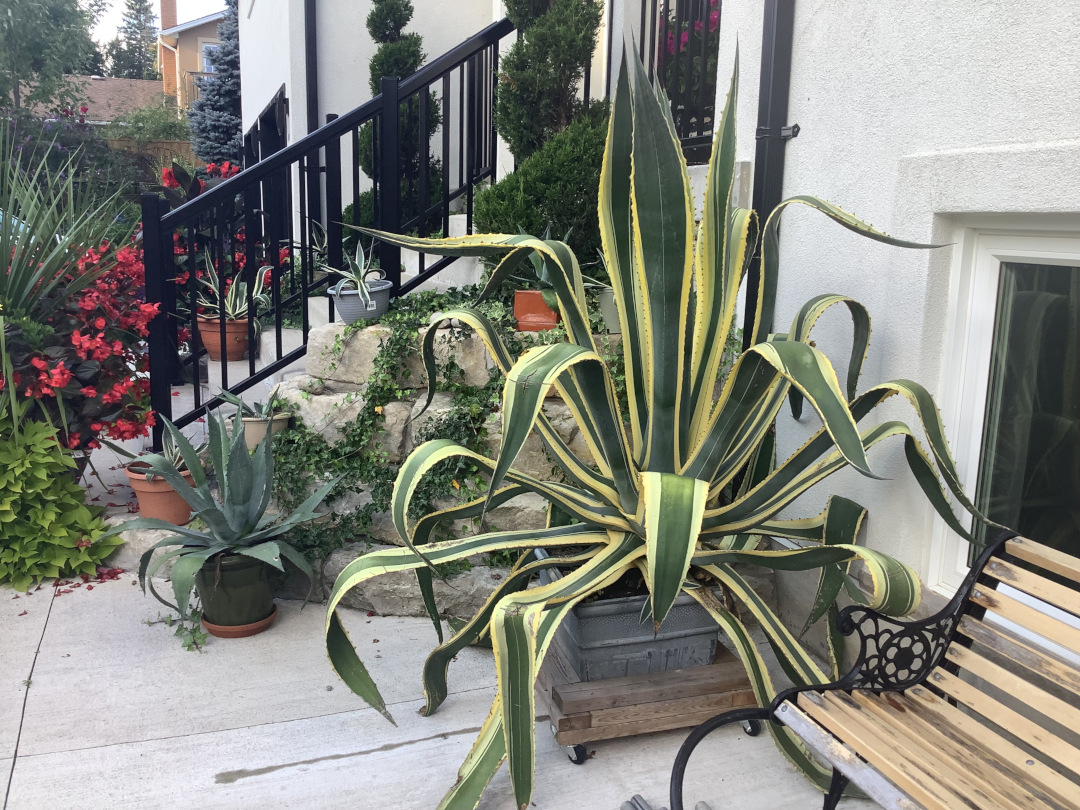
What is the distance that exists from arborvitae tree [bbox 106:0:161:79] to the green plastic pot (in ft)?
140

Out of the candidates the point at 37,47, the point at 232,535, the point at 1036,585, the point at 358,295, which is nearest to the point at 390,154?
the point at 358,295

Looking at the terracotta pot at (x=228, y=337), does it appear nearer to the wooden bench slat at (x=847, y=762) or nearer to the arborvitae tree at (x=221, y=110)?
the wooden bench slat at (x=847, y=762)

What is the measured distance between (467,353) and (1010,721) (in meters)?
2.12

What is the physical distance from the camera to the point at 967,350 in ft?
7.03

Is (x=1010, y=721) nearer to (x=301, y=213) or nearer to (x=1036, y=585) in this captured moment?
(x=1036, y=585)

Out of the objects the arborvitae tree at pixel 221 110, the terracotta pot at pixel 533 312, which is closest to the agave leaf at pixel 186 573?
the terracotta pot at pixel 533 312

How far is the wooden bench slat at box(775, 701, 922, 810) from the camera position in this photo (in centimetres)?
139

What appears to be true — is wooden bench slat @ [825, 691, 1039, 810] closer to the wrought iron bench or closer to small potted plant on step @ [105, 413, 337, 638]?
the wrought iron bench

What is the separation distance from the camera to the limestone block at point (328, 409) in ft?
10.3

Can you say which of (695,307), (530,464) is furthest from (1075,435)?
(530,464)

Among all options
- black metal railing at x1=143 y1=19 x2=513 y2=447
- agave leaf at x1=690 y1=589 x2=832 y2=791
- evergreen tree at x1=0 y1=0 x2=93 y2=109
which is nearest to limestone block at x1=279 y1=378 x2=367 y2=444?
black metal railing at x1=143 y1=19 x2=513 y2=447

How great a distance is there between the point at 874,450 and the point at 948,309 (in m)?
0.46

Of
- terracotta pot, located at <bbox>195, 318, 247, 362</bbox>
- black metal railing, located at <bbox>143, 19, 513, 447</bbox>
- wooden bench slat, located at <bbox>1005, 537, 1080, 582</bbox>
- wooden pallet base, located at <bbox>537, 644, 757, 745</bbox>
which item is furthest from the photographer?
terracotta pot, located at <bbox>195, 318, 247, 362</bbox>

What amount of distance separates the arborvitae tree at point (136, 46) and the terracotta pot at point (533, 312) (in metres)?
42.3
